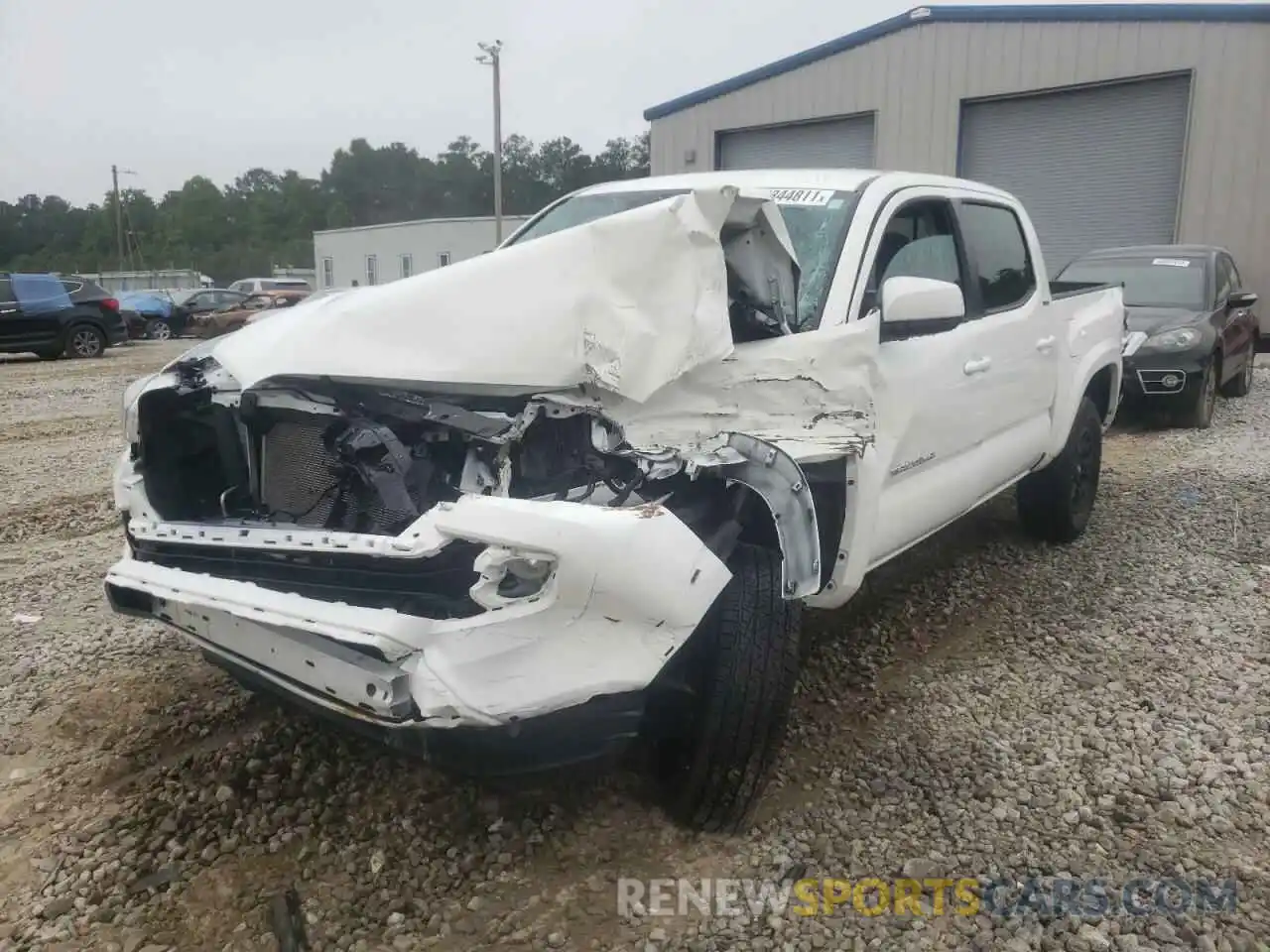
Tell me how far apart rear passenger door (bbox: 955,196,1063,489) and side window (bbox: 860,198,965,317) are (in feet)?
0.44

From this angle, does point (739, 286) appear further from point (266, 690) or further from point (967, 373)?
point (266, 690)

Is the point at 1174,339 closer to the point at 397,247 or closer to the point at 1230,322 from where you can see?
the point at 1230,322

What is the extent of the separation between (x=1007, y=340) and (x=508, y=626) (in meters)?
2.90

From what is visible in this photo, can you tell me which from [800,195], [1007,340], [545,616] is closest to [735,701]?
[545,616]

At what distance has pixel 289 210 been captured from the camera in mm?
73250

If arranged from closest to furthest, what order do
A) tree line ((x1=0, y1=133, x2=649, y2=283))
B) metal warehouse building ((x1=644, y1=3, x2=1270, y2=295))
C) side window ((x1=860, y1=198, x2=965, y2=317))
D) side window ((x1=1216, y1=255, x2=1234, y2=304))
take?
side window ((x1=860, y1=198, x2=965, y2=317)), side window ((x1=1216, y1=255, x2=1234, y2=304)), metal warehouse building ((x1=644, y1=3, x2=1270, y2=295)), tree line ((x1=0, y1=133, x2=649, y2=283))

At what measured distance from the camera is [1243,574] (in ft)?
16.1

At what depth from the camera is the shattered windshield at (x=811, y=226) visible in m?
3.26

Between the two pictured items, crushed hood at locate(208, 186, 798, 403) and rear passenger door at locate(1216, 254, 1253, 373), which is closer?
crushed hood at locate(208, 186, 798, 403)

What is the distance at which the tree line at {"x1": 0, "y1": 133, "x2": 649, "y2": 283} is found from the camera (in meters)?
65.4

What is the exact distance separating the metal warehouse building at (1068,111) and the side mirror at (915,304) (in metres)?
13.2

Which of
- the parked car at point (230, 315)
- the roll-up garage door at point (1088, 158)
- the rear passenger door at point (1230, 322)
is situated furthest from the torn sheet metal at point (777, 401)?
the parked car at point (230, 315)

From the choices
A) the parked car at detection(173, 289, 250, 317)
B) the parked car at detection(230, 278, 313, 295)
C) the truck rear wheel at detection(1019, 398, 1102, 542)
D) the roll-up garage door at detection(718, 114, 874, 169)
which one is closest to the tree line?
the parked car at detection(230, 278, 313, 295)

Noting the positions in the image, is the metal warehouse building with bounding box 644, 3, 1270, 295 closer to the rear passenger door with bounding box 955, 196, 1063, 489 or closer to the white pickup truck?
the rear passenger door with bounding box 955, 196, 1063, 489
